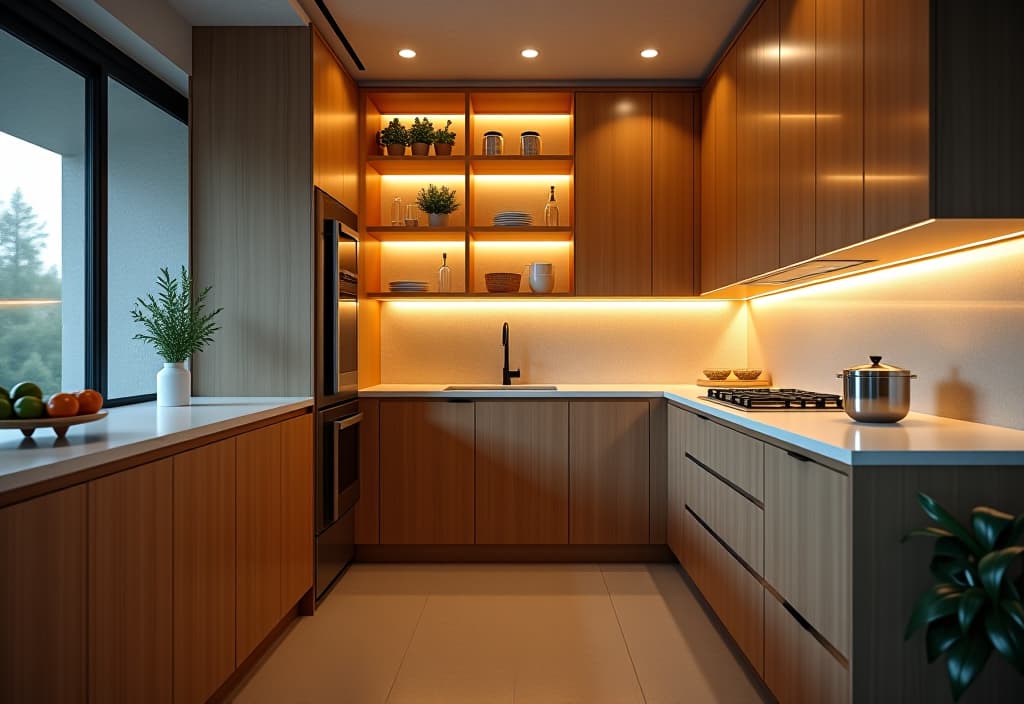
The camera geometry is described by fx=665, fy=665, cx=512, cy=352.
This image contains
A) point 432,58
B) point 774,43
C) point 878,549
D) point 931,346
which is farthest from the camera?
point 432,58

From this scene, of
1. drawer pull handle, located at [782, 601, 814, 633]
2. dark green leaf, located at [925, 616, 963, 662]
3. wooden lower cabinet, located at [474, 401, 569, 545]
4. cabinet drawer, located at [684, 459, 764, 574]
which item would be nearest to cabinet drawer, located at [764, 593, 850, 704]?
drawer pull handle, located at [782, 601, 814, 633]

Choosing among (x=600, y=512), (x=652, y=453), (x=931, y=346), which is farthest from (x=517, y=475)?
(x=931, y=346)

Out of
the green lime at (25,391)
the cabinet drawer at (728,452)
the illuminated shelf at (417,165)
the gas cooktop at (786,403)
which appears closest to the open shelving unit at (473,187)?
the illuminated shelf at (417,165)

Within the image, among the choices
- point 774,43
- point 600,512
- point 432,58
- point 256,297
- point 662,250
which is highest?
point 432,58

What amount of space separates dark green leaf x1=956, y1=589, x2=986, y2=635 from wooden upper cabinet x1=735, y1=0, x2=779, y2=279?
1.68 m

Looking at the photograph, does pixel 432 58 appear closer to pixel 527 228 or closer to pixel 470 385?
pixel 527 228

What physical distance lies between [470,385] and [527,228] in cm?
104

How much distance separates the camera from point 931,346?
2.33 meters

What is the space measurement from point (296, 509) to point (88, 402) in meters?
1.20

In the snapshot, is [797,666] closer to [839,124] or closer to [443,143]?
[839,124]

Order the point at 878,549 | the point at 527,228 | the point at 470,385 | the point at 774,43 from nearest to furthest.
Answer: the point at 878,549, the point at 774,43, the point at 527,228, the point at 470,385

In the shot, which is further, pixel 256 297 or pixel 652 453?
pixel 652 453

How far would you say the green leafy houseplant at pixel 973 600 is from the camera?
126 cm

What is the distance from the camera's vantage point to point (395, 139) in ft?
12.8
